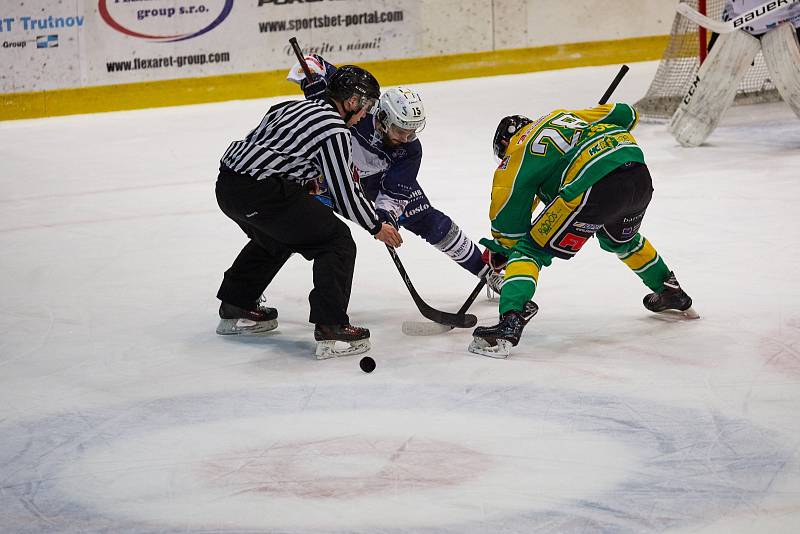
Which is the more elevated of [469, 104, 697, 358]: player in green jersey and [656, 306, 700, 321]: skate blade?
[469, 104, 697, 358]: player in green jersey

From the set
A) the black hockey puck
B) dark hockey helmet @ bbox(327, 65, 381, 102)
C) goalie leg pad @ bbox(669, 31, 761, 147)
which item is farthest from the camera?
goalie leg pad @ bbox(669, 31, 761, 147)

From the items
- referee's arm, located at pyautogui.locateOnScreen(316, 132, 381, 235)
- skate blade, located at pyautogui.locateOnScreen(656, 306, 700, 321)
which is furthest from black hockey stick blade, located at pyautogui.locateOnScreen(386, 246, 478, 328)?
skate blade, located at pyautogui.locateOnScreen(656, 306, 700, 321)

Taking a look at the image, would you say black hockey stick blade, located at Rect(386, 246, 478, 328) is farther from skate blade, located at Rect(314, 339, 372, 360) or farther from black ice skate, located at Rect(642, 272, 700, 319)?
black ice skate, located at Rect(642, 272, 700, 319)

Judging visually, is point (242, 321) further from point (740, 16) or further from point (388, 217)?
point (740, 16)

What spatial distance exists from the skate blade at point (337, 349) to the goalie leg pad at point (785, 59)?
409 cm

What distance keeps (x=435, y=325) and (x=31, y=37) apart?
5.68 meters

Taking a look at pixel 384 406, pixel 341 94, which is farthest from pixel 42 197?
pixel 384 406

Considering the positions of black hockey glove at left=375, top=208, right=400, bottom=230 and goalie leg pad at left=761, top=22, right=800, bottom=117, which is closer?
black hockey glove at left=375, top=208, right=400, bottom=230

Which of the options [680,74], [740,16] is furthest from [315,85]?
[680,74]

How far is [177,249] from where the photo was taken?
15.9 ft

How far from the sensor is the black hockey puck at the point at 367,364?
3.18 m

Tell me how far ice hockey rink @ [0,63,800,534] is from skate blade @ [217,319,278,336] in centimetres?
5

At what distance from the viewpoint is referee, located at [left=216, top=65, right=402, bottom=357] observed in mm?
3221

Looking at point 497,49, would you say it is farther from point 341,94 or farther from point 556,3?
point 341,94
